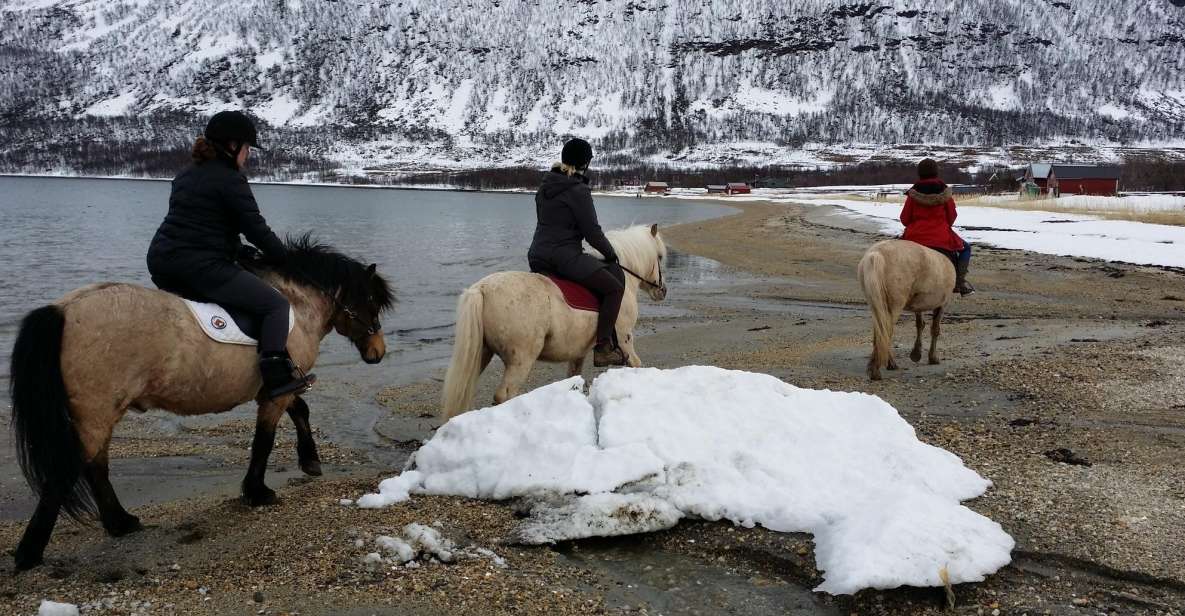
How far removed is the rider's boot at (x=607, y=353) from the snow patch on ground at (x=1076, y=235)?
17714 millimetres

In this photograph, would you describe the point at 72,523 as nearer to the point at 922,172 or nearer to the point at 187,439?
the point at 187,439

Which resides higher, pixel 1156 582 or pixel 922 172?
pixel 922 172

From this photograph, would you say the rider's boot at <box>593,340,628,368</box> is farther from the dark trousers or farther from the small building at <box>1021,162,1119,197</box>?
the small building at <box>1021,162,1119,197</box>

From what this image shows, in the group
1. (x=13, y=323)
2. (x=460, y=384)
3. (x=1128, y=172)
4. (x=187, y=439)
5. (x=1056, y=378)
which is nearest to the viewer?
(x=460, y=384)

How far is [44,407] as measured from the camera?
4250mm

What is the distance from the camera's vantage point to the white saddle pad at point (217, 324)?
4.95 m

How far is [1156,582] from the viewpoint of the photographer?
3.92 m

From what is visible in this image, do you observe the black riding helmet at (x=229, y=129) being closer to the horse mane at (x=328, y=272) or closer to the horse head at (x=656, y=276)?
the horse mane at (x=328, y=272)

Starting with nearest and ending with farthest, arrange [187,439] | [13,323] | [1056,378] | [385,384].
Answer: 1. [187,439]
2. [1056,378]
3. [385,384]
4. [13,323]

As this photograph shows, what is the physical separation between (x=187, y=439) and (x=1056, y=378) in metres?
8.71

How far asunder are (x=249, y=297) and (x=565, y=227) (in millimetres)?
2855

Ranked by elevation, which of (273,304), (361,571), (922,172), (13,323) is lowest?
(13,323)

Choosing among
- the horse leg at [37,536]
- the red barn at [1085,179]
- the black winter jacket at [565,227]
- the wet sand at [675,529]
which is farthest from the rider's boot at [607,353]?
the red barn at [1085,179]

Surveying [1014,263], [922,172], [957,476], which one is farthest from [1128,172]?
[957,476]
